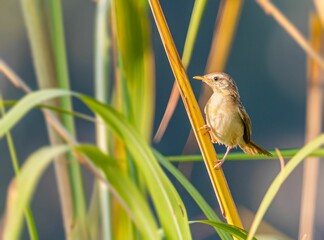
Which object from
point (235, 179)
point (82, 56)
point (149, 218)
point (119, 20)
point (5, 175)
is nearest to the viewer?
point (149, 218)

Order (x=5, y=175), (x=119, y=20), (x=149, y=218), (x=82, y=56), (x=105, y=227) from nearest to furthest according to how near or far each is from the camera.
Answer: (x=149, y=218)
(x=119, y=20)
(x=105, y=227)
(x=5, y=175)
(x=82, y=56)

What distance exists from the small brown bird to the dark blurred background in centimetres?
133

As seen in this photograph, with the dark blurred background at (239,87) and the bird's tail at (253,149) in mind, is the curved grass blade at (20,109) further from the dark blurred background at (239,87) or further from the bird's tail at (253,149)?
the dark blurred background at (239,87)

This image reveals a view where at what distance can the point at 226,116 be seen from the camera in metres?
0.85

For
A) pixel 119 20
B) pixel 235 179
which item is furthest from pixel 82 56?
pixel 119 20

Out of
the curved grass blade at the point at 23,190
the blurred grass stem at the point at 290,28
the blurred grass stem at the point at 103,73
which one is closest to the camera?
the curved grass blade at the point at 23,190

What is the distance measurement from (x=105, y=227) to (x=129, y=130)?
23cm

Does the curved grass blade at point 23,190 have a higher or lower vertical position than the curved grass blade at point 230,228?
higher

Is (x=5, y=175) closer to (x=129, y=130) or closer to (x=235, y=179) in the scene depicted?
(x=235, y=179)

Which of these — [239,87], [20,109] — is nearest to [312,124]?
[20,109]

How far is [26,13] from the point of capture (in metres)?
0.95

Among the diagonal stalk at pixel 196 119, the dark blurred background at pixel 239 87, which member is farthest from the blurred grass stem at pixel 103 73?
the dark blurred background at pixel 239 87

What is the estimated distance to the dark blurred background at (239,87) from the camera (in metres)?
2.37

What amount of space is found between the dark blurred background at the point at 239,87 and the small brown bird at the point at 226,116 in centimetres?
133
